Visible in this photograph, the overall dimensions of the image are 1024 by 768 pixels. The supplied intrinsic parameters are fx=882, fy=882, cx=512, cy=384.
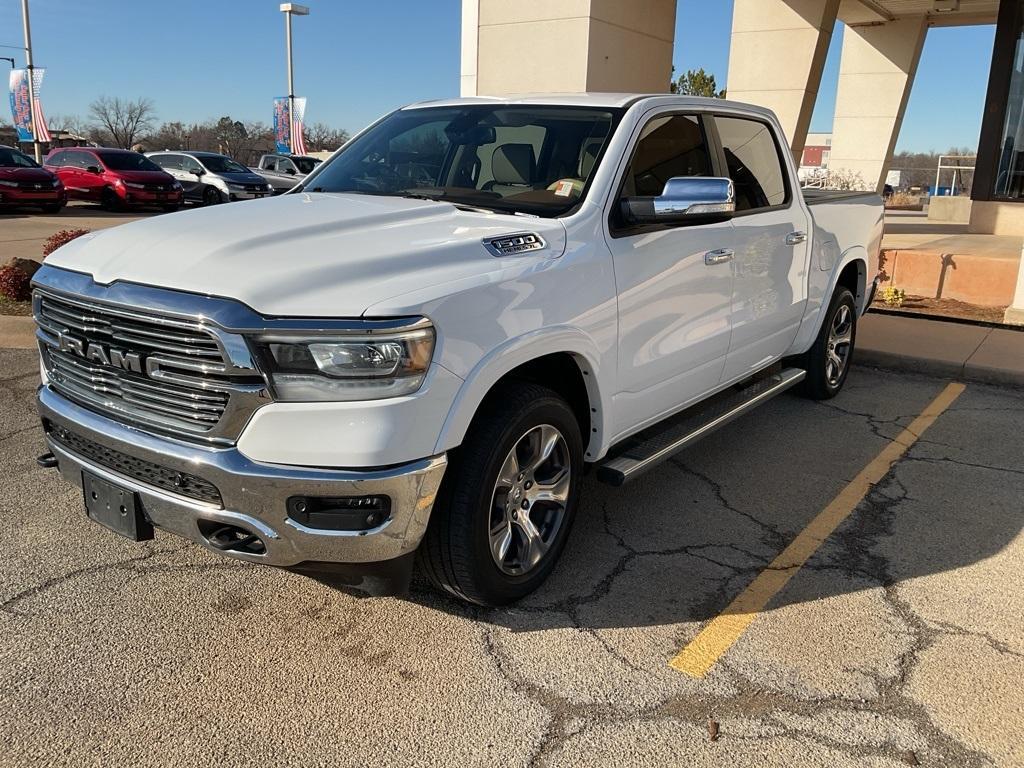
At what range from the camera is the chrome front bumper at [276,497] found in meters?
2.68

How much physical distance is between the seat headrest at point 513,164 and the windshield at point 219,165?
855 inches

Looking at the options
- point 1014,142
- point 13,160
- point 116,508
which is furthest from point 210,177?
point 116,508

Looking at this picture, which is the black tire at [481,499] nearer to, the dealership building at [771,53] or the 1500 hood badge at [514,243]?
the 1500 hood badge at [514,243]

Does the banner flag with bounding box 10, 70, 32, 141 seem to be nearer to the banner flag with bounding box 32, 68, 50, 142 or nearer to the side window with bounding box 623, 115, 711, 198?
the banner flag with bounding box 32, 68, 50, 142

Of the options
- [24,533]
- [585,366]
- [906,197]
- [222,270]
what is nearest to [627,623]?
[585,366]

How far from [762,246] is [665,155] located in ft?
2.92

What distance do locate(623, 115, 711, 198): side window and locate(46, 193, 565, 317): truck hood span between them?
0.74 meters

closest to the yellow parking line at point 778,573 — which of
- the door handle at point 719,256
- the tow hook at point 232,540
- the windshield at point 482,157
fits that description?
the door handle at point 719,256

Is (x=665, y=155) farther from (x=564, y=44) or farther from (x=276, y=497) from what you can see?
(x=564, y=44)

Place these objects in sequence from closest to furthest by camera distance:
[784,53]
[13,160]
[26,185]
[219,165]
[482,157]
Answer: [482,157]
[784,53]
[26,185]
[13,160]
[219,165]

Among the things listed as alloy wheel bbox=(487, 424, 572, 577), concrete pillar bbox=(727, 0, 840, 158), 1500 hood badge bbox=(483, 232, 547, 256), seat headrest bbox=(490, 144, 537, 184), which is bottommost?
alloy wheel bbox=(487, 424, 572, 577)

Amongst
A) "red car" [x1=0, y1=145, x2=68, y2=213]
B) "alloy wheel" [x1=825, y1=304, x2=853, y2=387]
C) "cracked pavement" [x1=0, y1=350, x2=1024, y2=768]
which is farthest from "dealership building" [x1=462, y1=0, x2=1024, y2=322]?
"red car" [x1=0, y1=145, x2=68, y2=213]

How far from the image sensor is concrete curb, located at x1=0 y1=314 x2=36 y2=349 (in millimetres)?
7285

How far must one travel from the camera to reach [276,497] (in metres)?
2.70
